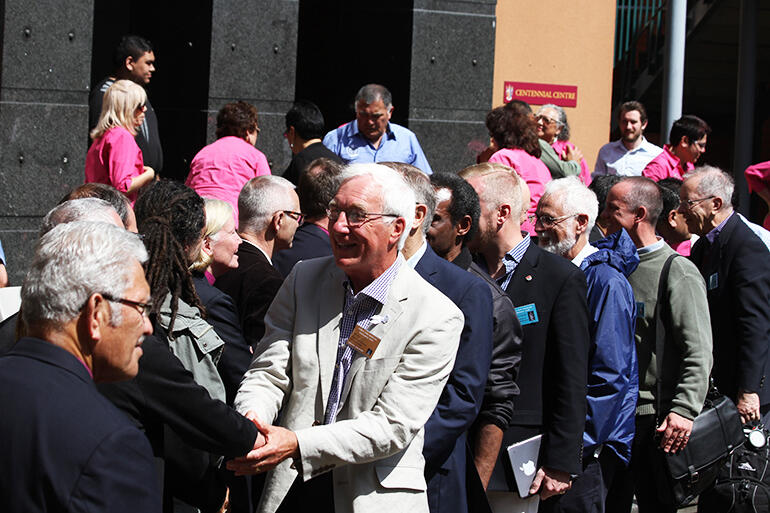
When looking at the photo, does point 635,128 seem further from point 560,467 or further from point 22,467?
point 22,467

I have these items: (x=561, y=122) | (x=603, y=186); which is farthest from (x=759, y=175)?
(x=561, y=122)

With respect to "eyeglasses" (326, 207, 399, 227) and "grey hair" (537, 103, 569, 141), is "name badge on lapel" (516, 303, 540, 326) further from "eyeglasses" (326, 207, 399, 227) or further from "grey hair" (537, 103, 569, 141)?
"grey hair" (537, 103, 569, 141)

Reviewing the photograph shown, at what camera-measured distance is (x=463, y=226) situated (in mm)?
4594

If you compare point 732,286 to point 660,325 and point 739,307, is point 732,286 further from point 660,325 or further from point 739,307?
point 660,325

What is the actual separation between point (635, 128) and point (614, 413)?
17.2 feet

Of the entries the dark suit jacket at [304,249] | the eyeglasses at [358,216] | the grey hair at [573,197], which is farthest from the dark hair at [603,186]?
the eyeglasses at [358,216]

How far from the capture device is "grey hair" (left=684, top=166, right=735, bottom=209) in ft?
21.1

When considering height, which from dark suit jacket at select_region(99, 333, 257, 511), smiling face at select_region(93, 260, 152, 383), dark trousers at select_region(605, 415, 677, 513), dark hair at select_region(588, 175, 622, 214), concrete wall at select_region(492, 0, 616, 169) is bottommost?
dark trousers at select_region(605, 415, 677, 513)

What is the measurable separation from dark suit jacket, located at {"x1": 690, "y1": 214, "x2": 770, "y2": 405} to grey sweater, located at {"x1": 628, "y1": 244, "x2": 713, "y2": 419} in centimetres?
95

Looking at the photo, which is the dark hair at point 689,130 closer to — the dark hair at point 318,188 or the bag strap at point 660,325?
the bag strap at point 660,325

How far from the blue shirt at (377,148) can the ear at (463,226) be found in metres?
3.79

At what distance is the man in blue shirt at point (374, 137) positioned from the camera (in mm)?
8289

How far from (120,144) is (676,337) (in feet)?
12.6

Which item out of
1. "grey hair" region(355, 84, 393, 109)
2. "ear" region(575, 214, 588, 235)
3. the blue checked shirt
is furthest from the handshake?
"grey hair" region(355, 84, 393, 109)
